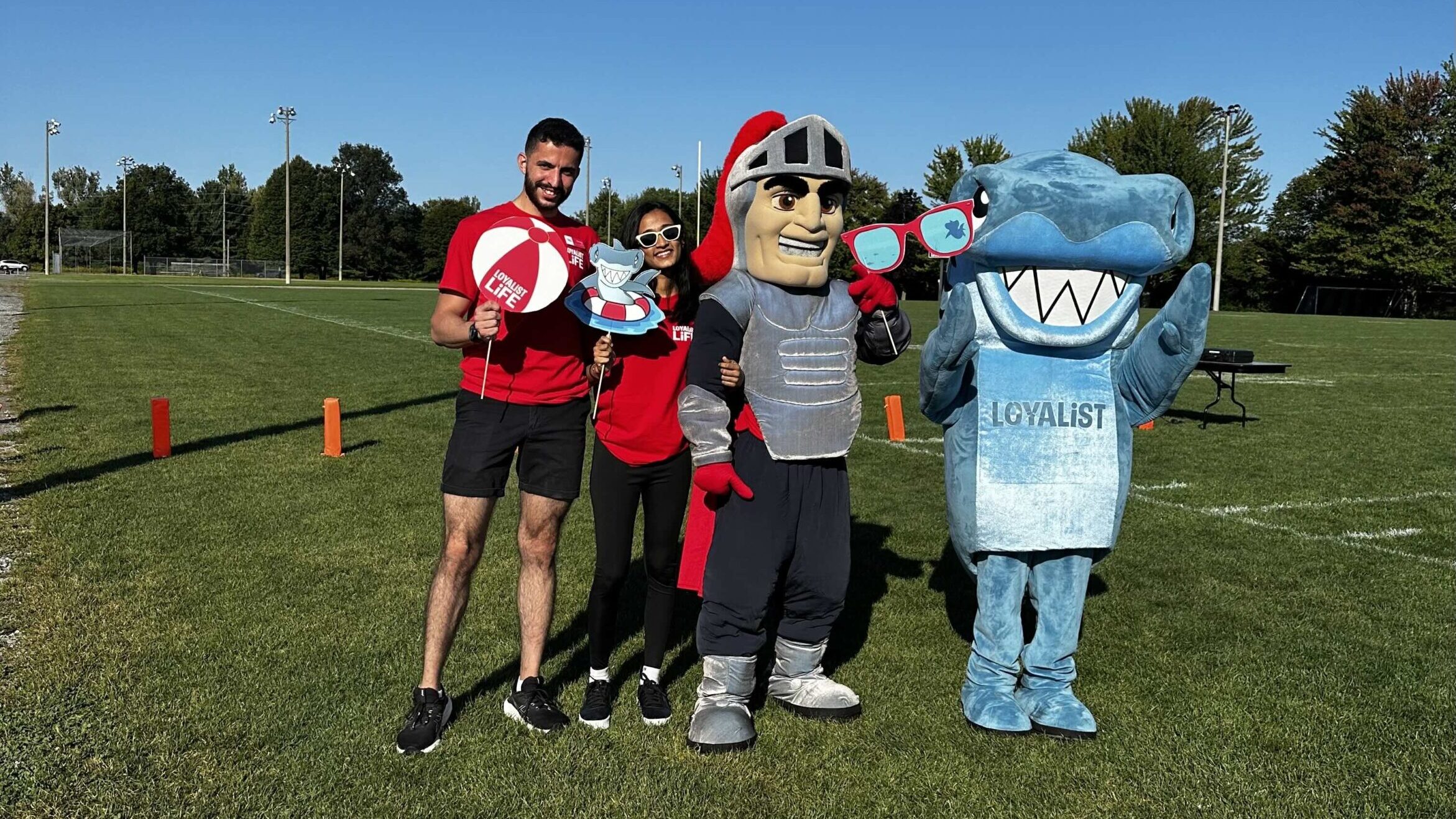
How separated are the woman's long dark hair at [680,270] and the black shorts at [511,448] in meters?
0.55

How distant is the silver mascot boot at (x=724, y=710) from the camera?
365 cm

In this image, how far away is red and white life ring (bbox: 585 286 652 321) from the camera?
3539mm

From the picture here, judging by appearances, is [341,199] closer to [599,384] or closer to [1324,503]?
[1324,503]

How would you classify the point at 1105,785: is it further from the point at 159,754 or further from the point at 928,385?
the point at 159,754

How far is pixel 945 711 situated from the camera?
4023mm

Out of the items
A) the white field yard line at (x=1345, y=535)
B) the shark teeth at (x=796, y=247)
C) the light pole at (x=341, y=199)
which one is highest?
the light pole at (x=341, y=199)

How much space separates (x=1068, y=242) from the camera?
3.60 meters

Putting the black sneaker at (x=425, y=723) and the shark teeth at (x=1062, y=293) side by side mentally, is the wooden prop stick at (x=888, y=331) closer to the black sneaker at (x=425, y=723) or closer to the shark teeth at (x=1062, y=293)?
the shark teeth at (x=1062, y=293)

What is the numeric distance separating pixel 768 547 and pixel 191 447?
763cm

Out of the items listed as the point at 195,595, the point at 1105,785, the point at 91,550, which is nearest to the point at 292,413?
the point at 91,550

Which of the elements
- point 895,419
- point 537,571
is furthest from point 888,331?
point 895,419

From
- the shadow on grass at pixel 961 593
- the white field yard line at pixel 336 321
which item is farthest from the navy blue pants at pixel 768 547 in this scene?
the white field yard line at pixel 336 321

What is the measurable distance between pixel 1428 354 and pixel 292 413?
→ 23.7 m

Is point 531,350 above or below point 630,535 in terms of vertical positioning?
above
